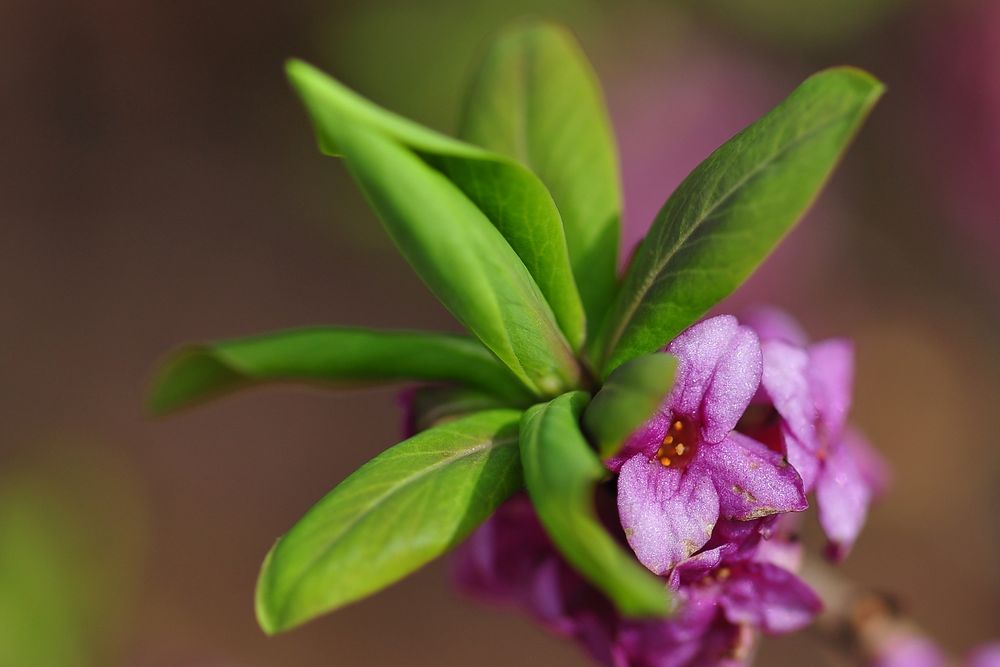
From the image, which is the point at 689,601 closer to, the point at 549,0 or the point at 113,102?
the point at 549,0

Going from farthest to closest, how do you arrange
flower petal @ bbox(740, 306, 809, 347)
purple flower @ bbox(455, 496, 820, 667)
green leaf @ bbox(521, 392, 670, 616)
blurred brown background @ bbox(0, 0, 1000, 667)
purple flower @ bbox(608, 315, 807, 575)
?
1. blurred brown background @ bbox(0, 0, 1000, 667)
2. flower petal @ bbox(740, 306, 809, 347)
3. purple flower @ bbox(455, 496, 820, 667)
4. purple flower @ bbox(608, 315, 807, 575)
5. green leaf @ bbox(521, 392, 670, 616)

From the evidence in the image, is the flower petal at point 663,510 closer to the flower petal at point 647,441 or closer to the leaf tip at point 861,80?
the flower petal at point 647,441

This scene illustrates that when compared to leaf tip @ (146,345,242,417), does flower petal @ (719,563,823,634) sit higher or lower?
lower

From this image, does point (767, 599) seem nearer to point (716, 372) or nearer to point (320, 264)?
point (716, 372)

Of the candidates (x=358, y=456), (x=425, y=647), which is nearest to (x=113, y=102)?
(x=358, y=456)

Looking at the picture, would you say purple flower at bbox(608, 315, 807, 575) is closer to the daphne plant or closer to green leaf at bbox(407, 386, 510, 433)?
the daphne plant

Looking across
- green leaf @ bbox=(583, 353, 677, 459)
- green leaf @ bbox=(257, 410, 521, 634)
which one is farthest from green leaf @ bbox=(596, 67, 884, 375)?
green leaf @ bbox=(257, 410, 521, 634)

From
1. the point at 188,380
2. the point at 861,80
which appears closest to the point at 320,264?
the point at 188,380
